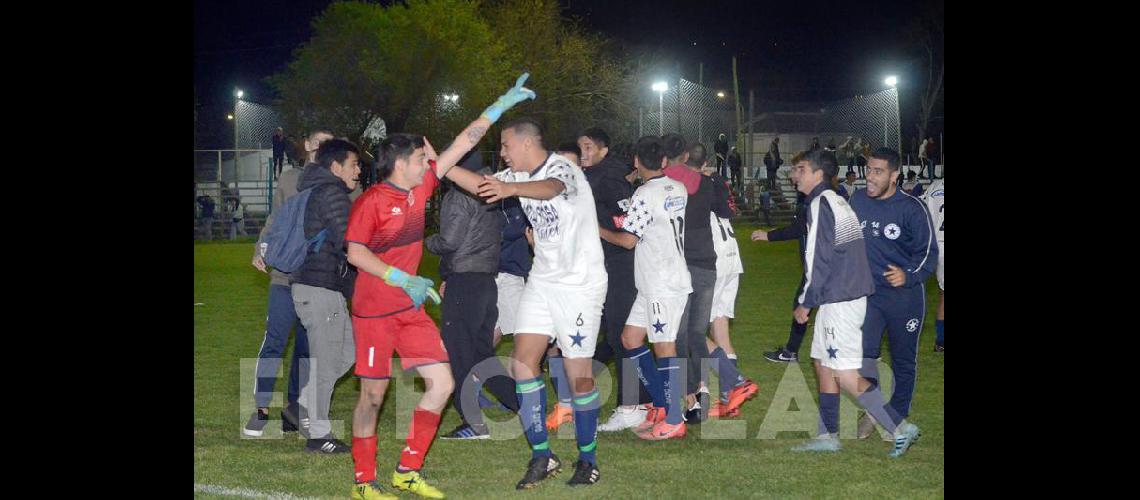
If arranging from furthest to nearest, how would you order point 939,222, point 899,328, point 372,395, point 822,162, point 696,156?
1. point 939,222
2. point 696,156
3. point 899,328
4. point 822,162
5. point 372,395

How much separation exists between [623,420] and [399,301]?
258 cm

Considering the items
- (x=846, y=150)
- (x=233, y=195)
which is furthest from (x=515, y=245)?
(x=846, y=150)

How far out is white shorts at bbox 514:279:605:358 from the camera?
687 cm

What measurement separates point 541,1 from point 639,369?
45.6 metres

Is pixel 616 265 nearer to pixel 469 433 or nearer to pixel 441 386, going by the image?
pixel 469 433

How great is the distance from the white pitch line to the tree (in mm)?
40102

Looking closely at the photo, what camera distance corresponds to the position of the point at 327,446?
25.0 ft

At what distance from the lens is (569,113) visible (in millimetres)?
53031

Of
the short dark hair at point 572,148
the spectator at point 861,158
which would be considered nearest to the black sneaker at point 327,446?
the short dark hair at point 572,148

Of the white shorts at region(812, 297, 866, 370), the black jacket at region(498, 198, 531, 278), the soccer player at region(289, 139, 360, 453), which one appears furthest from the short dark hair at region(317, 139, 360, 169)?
the white shorts at region(812, 297, 866, 370)

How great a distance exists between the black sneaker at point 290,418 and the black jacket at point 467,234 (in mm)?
1418

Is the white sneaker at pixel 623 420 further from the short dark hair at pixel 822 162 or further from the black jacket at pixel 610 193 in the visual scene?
the short dark hair at pixel 822 162
